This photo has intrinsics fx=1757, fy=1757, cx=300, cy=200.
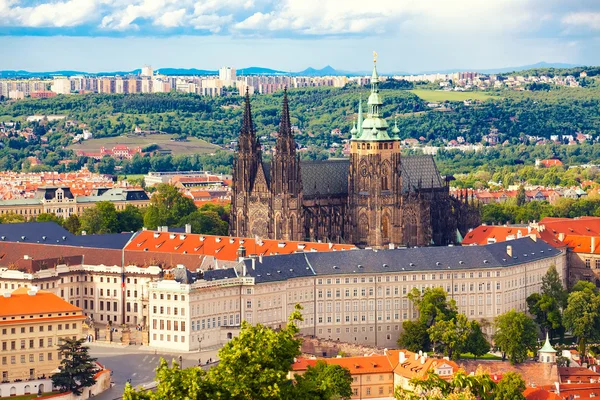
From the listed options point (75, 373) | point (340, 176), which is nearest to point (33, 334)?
point (75, 373)

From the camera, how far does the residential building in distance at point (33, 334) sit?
129 metres

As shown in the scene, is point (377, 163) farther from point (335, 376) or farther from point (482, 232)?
point (335, 376)

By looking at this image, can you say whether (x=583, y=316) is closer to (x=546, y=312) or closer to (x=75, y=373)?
(x=546, y=312)

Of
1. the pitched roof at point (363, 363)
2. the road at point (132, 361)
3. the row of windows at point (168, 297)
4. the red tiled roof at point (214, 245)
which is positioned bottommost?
the road at point (132, 361)

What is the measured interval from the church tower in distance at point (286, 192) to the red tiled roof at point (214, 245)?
30.9 feet

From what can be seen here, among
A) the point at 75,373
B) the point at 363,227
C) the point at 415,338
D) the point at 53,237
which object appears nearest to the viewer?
the point at 75,373

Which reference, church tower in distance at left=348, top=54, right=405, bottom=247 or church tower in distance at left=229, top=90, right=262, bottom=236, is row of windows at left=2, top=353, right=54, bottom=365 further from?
church tower in distance at left=348, top=54, right=405, bottom=247

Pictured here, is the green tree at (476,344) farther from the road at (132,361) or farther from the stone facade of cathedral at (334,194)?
the stone facade of cathedral at (334,194)

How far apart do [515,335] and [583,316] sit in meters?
13.5

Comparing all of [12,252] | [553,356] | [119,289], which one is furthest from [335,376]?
[12,252]

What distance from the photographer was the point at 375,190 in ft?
598

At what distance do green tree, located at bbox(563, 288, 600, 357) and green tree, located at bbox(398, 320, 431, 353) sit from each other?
45.4 feet

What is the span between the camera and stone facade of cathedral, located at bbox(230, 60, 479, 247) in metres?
177

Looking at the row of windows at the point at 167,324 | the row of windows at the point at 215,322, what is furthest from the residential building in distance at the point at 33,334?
the row of windows at the point at 215,322
